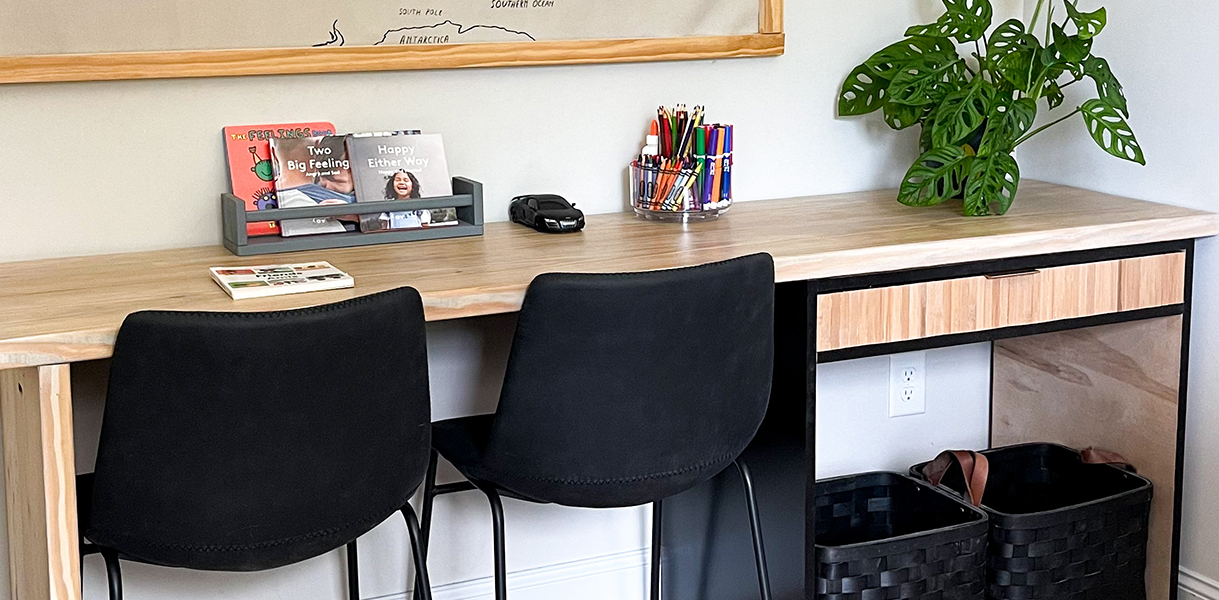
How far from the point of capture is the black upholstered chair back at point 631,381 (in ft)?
5.35

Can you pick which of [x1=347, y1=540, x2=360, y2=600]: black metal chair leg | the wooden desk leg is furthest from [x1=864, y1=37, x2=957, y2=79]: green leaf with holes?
the wooden desk leg

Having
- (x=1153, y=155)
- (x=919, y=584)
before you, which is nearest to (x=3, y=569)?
(x=919, y=584)

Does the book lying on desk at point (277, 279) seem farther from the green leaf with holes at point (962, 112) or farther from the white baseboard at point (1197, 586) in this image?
the white baseboard at point (1197, 586)

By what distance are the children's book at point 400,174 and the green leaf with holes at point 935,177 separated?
0.78 metres

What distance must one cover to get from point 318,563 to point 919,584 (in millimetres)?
1000

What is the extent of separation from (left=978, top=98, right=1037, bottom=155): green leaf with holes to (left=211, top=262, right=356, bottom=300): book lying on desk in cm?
110

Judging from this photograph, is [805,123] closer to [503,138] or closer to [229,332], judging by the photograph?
[503,138]

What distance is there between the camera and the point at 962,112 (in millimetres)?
2154

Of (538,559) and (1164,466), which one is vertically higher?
(1164,466)

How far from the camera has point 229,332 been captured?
1.42m

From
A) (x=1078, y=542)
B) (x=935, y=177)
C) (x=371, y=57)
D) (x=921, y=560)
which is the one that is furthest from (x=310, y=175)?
(x=1078, y=542)

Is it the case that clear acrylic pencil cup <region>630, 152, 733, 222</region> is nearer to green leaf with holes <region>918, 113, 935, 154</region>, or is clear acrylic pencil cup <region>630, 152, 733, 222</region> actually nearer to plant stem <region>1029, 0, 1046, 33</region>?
green leaf with holes <region>918, 113, 935, 154</region>

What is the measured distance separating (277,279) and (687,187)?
2.49ft

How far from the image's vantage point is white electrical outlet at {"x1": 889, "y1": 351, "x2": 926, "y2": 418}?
255 centimetres
